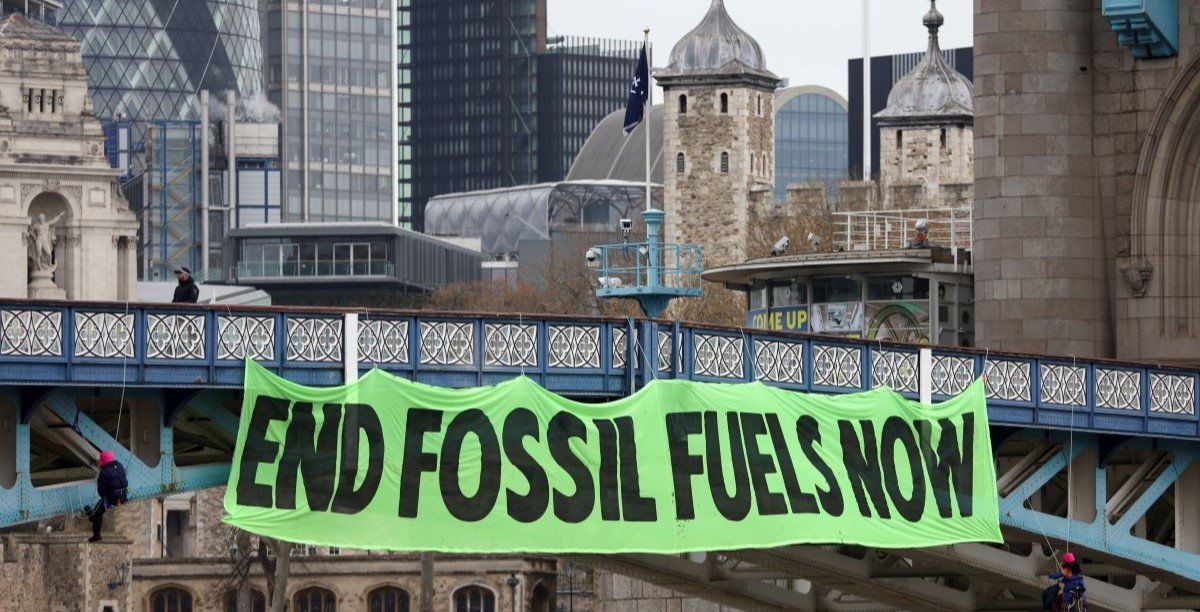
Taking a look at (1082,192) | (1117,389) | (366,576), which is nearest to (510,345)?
(1117,389)

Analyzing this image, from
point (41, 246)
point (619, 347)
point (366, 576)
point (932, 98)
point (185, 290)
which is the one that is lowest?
point (366, 576)

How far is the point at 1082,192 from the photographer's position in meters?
69.8

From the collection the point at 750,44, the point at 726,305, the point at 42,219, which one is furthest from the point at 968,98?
the point at 42,219

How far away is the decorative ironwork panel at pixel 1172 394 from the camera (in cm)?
6241

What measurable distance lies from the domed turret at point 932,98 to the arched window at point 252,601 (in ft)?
153

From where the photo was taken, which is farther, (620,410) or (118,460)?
(620,410)

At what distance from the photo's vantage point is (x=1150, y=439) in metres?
62.9

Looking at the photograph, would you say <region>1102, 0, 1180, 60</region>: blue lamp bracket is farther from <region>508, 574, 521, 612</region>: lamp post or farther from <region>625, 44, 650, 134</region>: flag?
<region>508, 574, 521, 612</region>: lamp post

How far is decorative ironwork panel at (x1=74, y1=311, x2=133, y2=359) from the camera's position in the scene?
48125 mm

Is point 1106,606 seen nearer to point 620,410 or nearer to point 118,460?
point 620,410

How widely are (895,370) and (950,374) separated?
4.61 ft

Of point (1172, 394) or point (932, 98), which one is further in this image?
point (932, 98)

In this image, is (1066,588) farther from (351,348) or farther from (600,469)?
(351,348)

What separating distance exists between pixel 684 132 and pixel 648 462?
11342cm
